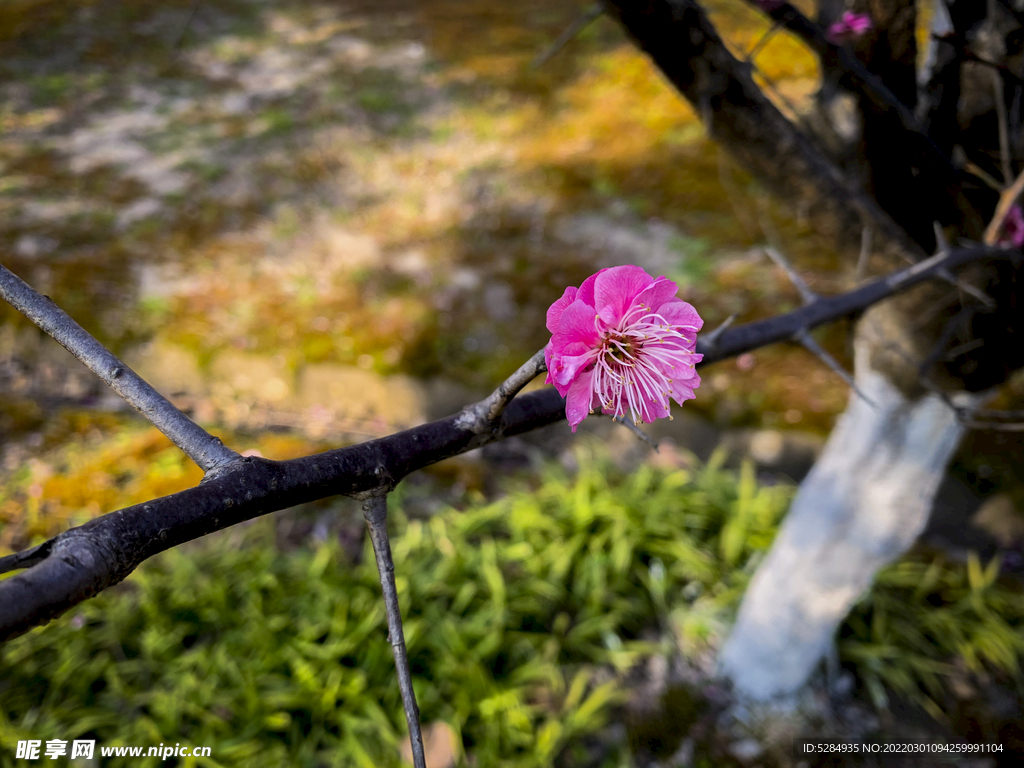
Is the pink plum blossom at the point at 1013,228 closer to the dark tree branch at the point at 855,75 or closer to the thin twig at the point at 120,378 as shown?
the dark tree branch at the point at 855,75

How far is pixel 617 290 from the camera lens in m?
0.52

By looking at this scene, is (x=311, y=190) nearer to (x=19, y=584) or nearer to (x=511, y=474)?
(x=511, y=474)

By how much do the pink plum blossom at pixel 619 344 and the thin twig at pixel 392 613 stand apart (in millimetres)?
224

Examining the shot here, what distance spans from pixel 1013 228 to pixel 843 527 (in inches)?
41.2

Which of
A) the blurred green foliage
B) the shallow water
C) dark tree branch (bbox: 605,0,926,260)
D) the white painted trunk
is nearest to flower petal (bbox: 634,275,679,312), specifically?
dark tree branch (bbox: 605,0,926,260)

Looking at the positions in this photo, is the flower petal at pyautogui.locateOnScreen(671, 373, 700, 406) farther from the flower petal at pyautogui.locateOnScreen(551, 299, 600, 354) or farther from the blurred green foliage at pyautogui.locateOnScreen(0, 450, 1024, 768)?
the blurred green foliage at pyautogui.locateOnScreen(0, 450, 1024, 768)

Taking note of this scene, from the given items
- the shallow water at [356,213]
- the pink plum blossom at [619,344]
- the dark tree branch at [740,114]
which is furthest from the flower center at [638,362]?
the shallow water at [356,213]

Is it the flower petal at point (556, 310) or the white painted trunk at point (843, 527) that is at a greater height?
the flower petal at point (556, 310)

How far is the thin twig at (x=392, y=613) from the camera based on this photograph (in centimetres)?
53

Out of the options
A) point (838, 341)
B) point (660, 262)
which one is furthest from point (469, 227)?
point (838, 341)

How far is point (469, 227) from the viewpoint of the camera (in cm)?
450

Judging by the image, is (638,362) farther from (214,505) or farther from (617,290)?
(214,505)

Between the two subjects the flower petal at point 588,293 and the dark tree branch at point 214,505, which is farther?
the flower petal at point 588,293

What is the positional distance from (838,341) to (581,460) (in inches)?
A: 62.8
